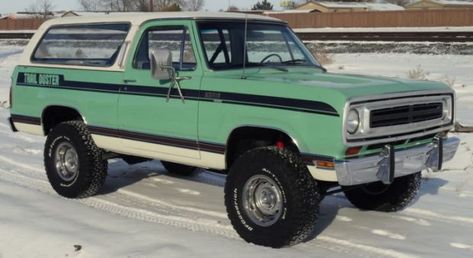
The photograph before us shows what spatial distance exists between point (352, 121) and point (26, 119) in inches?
167

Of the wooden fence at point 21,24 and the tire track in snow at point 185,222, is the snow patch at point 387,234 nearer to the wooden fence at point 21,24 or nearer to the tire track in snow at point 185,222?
the tire track in snow at point 185,222

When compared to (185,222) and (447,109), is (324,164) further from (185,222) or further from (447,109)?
(185,222)

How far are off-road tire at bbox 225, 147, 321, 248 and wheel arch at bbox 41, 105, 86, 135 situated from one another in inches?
100

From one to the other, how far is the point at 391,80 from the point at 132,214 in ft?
9.19

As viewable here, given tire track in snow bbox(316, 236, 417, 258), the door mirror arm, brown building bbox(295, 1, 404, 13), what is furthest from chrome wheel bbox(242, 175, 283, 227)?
brown building bbox(295, 1, 404, 13)

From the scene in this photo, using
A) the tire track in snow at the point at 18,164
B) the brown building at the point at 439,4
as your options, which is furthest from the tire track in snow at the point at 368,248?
the brown building at the point at 439,4

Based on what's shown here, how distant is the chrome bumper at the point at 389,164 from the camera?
486cm

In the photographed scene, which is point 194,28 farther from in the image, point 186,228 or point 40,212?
point 40,212

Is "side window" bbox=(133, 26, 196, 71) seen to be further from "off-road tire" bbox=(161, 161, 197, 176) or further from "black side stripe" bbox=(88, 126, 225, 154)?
"off-road tire" bbox=(161, 161, 197, 176)

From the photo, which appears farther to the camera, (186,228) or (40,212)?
(40,212)

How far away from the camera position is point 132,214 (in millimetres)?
6457

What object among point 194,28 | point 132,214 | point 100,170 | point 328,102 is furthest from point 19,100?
point 328,102

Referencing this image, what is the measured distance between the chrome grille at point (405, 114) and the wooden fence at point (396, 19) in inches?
1633

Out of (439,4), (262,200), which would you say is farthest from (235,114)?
(439,4)
